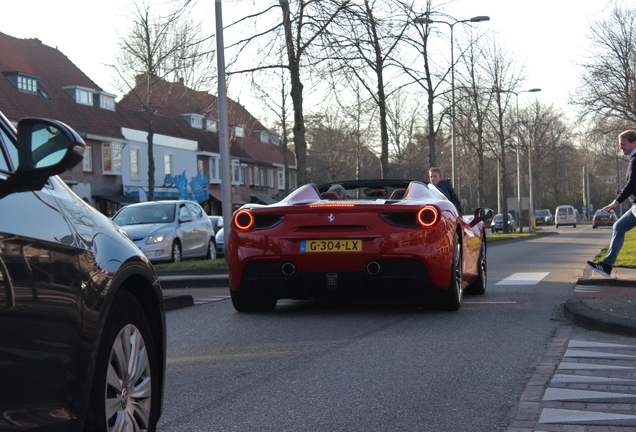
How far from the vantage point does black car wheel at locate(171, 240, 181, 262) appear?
19703mm

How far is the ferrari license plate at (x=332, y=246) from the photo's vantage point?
26.1 ft

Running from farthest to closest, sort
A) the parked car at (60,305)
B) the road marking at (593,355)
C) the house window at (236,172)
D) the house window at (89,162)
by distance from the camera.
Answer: the house window at (236,172) < the house window at (89,162) < the road marking at (593,355) < the parked car at (60,305)

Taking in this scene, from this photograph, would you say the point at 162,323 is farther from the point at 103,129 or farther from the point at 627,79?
the point at 103,129

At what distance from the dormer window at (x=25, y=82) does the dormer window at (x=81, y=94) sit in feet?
8.65

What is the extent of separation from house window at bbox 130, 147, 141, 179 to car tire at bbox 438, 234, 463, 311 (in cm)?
4014

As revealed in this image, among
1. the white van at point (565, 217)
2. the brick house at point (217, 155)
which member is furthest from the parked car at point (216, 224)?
the white van at point (565, 217)

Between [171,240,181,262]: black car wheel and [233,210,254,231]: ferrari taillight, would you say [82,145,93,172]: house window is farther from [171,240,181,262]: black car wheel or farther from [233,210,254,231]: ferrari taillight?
[233,210,254,231]: ferrari taillight

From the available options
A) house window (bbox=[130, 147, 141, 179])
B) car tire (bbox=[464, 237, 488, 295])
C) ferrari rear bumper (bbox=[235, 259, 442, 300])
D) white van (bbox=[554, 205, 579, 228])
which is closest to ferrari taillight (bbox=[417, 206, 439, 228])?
ferrari rear bumper (bbox=[235, 259, 442, 300])

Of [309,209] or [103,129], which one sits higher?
[103,129]

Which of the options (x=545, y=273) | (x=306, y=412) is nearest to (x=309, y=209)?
(x=306, y=412)

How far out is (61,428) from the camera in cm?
283

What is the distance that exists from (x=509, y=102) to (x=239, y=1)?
3258 cm

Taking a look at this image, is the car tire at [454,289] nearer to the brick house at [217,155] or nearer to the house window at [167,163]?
the brick house at [217,155]

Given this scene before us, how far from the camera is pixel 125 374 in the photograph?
3.38 meters
